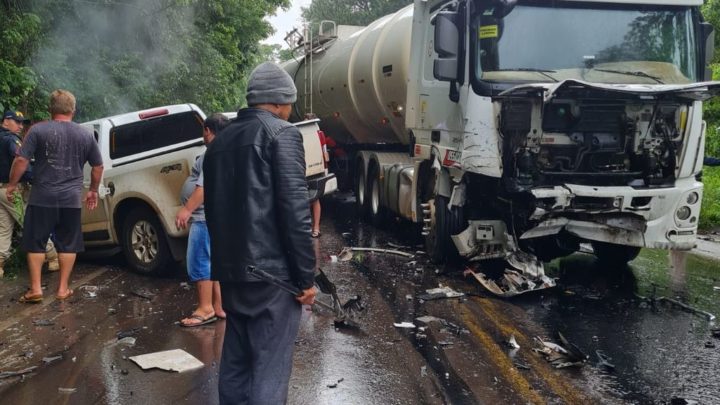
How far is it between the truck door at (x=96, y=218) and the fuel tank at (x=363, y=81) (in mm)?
4321

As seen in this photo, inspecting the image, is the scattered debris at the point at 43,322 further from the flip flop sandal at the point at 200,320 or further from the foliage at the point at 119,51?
the foliage at the point at 119,51

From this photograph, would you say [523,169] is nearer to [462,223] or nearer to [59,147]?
[462,223]

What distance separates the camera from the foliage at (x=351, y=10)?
40406 millimetres

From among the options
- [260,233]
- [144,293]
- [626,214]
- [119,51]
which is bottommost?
[144,293]

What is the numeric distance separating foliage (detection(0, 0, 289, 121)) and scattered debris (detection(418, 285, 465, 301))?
20.2ft

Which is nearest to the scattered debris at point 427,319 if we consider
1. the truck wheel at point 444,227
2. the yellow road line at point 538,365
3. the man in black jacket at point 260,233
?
the yellow road line at point 538,365

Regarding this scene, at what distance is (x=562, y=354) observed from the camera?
5.16m

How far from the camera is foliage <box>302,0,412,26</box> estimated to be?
1591 inches

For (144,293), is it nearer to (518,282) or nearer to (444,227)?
(444,227)

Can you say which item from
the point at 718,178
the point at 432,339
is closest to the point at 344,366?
the point at 432,339

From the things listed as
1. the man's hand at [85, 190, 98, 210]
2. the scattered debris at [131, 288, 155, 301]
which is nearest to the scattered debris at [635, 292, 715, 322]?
the scattered debris at [131, 288, 155, 301]

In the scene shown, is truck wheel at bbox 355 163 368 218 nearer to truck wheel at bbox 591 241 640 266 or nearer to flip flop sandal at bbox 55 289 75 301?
truck wheel at bbox 591 241 640 266

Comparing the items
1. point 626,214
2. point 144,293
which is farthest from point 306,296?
point 626,214

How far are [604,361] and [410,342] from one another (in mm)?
1473
